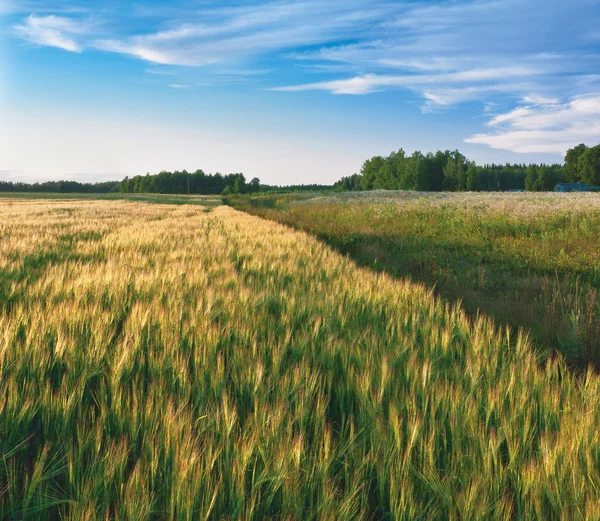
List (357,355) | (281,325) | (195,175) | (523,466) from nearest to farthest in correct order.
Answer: (523,466) → (357,355) → (281,325) → (195,175)

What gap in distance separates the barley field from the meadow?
156 cm

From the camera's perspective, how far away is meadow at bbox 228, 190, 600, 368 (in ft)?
13.8

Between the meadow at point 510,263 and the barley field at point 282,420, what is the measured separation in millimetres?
1559

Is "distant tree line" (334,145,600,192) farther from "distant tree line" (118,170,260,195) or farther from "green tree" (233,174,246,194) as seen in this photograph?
"distant tree line" (118,170,260,195)

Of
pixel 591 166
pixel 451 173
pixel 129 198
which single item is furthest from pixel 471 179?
pixel 129 198

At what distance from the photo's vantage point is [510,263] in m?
9.35

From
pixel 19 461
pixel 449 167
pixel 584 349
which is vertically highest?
pixel 449 167

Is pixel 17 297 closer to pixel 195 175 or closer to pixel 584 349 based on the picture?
pixel 584 349

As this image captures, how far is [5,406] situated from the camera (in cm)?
164

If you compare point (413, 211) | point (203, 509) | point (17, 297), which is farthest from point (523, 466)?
point (413, 211)

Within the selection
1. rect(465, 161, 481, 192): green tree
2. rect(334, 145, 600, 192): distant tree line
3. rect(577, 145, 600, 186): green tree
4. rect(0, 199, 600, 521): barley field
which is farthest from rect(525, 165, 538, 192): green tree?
rect(0, 199, 600, 521): barley field

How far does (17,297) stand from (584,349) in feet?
16.9

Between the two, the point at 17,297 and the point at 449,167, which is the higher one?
the point at 449,167

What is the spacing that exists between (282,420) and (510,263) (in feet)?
30.9
